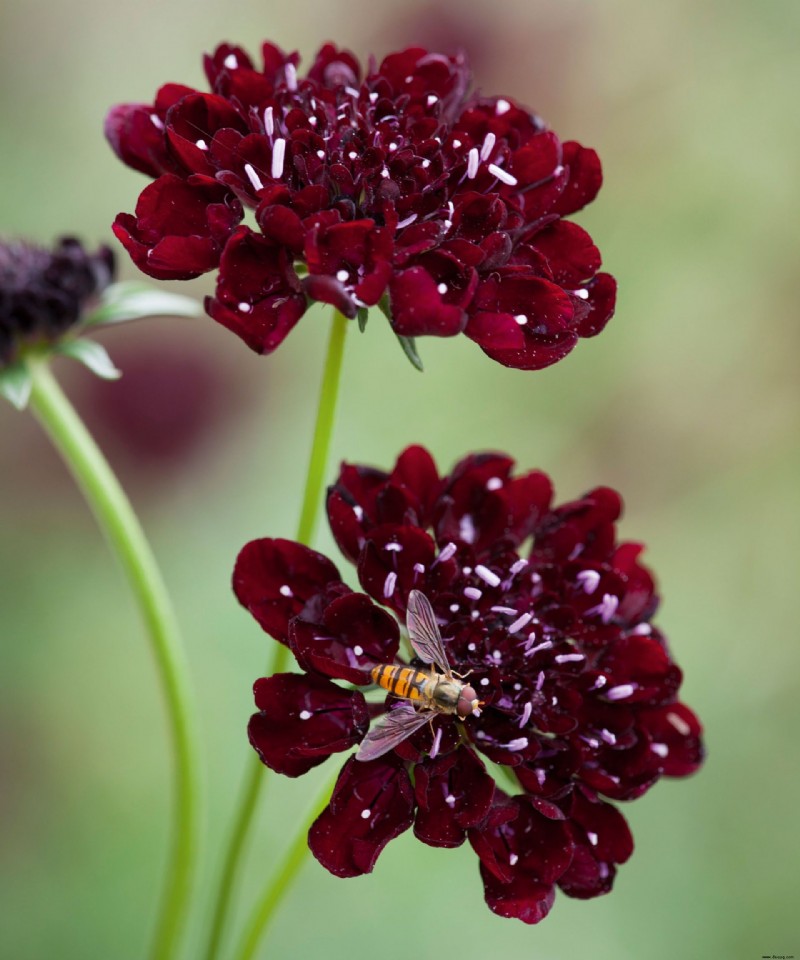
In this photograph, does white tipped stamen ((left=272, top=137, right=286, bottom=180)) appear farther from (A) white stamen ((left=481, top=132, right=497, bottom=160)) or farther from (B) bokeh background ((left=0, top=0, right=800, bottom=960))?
(B) bokeh background ((left=0, top=0, right=800, bottom=960))

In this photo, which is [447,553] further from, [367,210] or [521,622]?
[367,210]

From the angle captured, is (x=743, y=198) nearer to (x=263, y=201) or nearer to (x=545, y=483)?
(x=545, y=483)

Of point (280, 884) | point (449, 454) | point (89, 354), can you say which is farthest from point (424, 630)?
point (449, 454)

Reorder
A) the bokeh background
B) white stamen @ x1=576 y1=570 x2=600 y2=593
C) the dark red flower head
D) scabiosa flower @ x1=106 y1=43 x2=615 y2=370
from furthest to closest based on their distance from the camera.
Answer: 1. the bokeh background
2. the dark red flower head
3. white stamen @ x1=576 y1=570 x2=600 y2=593
4. scabiosa flower @ x1=106 y1=43 x2=615 y2=370

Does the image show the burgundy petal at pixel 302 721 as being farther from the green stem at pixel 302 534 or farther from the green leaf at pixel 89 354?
the green leaf at pixel 89 354

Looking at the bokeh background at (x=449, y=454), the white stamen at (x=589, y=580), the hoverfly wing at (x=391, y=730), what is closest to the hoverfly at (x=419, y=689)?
the hoverfly wing at (x=391, y=730)

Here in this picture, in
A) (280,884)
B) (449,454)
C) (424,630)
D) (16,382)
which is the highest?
(449,454)

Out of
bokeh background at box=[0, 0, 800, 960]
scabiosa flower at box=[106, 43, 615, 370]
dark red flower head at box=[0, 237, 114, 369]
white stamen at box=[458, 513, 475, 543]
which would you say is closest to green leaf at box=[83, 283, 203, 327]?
dark red flower head at box=[0, 237, 114, 369]
